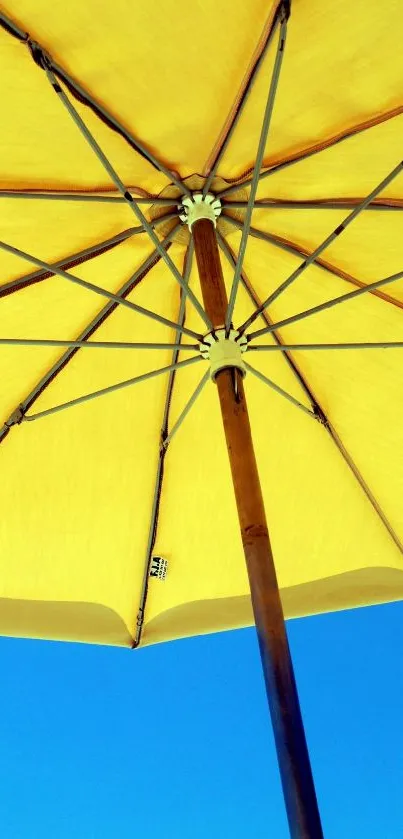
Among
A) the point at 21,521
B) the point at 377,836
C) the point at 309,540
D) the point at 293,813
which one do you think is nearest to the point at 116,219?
the point at 21,521

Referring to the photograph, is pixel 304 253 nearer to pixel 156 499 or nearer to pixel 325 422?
pixel 325 422

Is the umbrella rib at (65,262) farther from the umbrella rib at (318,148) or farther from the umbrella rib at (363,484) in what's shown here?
the umbrella rib at (363,484)

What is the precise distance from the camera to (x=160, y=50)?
3.59 m

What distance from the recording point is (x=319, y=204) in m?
4.60

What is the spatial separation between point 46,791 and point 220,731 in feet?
6.02

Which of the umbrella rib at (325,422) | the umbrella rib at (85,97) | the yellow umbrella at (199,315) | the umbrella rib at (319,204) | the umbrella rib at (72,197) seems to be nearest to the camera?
the umbrella rib at (85,97)

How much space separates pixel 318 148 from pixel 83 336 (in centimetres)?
179

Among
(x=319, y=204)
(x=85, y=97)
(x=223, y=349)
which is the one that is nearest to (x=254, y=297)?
(x=319, y=204)

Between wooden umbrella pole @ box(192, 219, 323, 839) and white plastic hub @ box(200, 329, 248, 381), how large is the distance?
0.15ft

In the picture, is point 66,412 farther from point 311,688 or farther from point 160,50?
point 311,688

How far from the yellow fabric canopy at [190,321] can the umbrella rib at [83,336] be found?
0.07ft

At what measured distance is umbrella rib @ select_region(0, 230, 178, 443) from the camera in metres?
4.97

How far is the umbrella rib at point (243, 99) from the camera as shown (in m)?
3.39

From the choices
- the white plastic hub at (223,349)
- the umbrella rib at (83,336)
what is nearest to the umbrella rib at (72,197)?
the umbrella rib at (83,336)
